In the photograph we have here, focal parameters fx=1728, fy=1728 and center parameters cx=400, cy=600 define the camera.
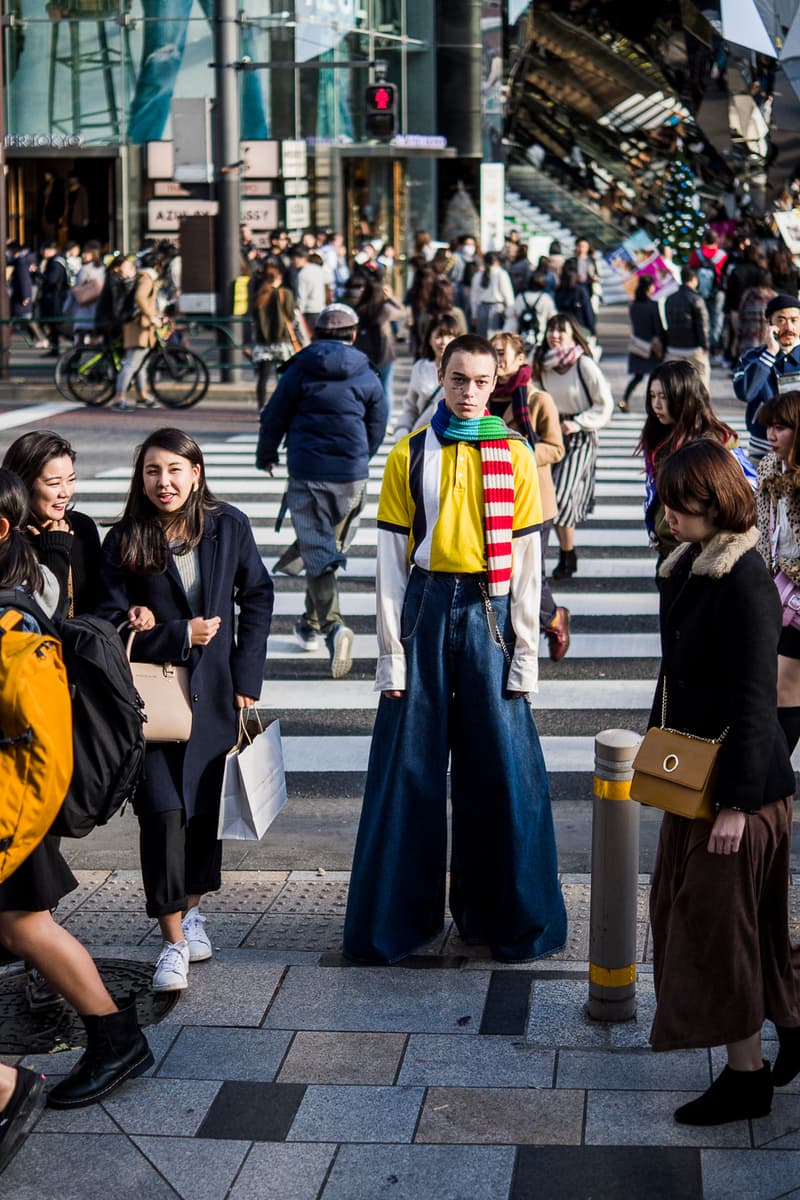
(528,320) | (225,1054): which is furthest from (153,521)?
(528,320)

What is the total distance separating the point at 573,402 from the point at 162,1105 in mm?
7423

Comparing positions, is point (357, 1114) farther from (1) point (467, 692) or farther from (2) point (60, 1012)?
(1) point (467, 692)

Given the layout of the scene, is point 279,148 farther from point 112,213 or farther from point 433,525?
point 433,525

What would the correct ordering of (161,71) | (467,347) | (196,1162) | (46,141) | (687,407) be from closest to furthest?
1. (196,1162)
2. (467,347)
3. (687,407)
4. (161,71)
5. (46,141)

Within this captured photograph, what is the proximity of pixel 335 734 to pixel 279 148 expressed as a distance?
60.7ft

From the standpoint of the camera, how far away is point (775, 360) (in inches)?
375

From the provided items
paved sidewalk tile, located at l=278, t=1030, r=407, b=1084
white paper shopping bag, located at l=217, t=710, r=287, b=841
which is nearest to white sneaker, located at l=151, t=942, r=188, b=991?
white paper shopping bag, located at l=217, t=710, r=287, b=841

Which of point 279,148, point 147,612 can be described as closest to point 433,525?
point 147,612

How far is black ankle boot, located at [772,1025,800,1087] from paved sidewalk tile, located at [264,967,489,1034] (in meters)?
0.89

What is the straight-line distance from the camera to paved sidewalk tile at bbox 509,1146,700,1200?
13.0 ft

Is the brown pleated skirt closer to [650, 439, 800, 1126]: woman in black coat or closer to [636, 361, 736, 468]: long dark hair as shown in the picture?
[650, 439, 800, 1126]: woman in black coat

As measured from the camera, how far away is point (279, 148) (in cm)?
2552

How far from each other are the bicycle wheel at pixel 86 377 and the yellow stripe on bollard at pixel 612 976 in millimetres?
17081

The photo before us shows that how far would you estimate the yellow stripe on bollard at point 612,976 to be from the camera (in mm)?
4930
